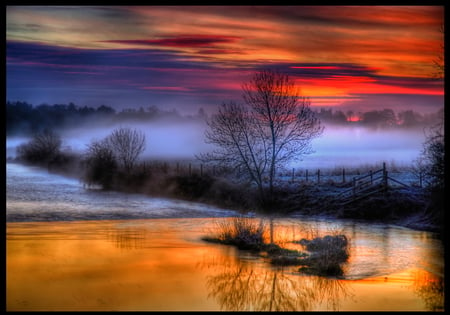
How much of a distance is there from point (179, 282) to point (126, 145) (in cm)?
5241

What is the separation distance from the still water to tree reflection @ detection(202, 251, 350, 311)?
1.4 inches

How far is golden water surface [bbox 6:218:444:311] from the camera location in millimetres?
20734

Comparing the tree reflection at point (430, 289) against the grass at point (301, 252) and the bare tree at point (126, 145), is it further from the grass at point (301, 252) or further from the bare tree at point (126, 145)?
the bare tree at point (126, 145)

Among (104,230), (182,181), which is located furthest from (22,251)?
(182,181)

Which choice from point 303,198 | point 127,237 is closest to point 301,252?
point 127,237

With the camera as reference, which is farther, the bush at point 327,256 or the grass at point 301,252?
the grass at point 301,252

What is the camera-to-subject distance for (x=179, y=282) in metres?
24.3

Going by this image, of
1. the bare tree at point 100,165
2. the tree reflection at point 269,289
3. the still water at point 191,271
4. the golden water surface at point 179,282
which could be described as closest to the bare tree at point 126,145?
the bare tree at point 100,165

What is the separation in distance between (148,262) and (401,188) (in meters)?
23.6

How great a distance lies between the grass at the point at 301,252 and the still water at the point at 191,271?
0.56 meters

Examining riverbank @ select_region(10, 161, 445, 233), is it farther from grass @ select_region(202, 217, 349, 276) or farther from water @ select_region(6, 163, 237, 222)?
grass @ select_region(202, 217, 349, 276)

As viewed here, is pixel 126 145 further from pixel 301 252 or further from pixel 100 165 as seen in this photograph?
pixel 301 252

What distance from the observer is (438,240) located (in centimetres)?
3388

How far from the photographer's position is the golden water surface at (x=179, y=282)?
20734 mm
